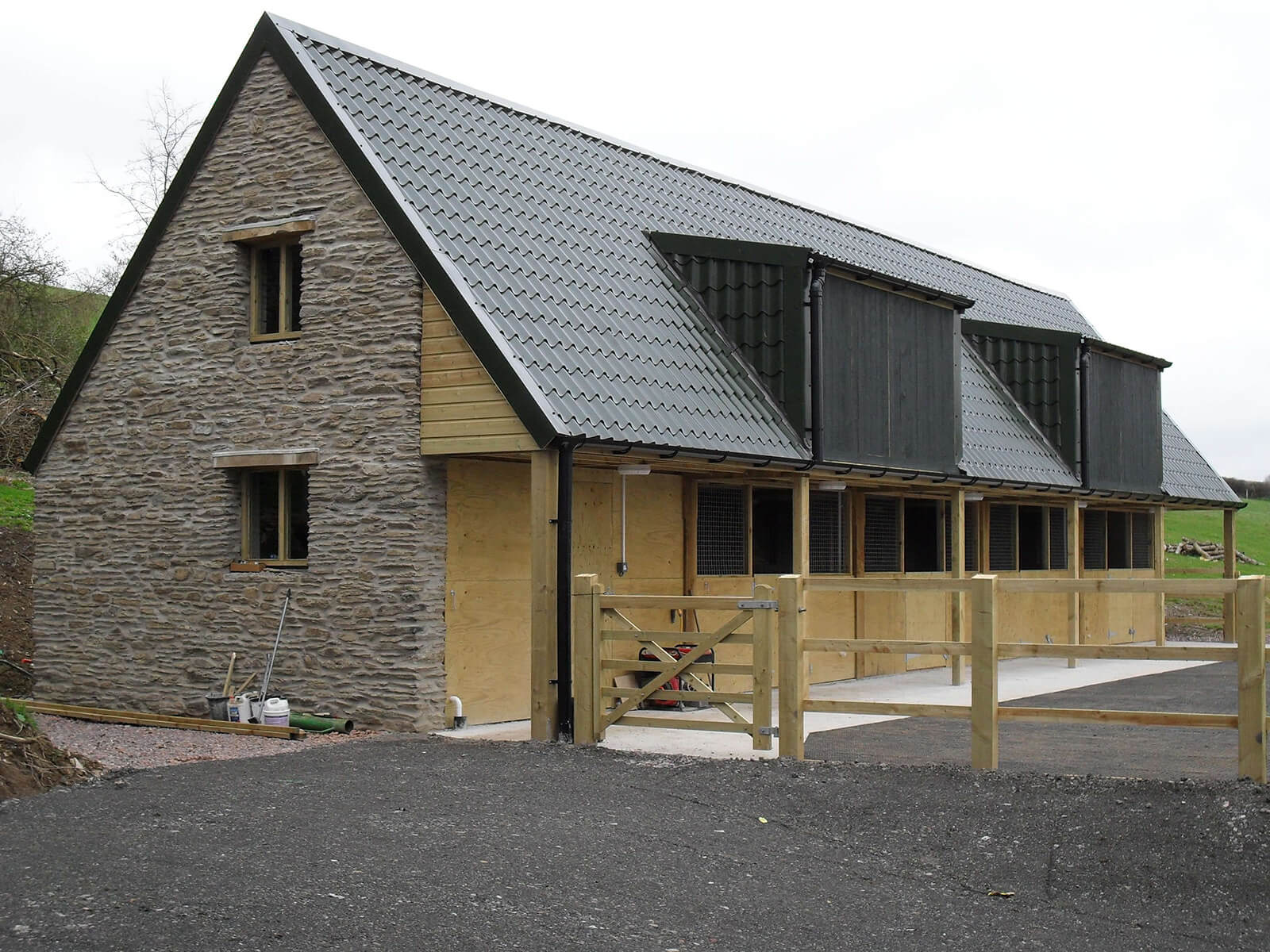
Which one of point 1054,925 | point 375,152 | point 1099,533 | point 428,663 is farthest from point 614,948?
point 1099,533

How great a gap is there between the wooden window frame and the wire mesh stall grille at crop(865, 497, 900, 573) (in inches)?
329

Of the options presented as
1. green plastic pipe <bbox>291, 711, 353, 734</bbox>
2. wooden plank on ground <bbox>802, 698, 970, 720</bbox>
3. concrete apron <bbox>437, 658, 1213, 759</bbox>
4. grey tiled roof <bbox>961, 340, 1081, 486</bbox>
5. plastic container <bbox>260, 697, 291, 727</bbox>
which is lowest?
concrete apron <bbox>437, 658, 1213, 759</bbox>

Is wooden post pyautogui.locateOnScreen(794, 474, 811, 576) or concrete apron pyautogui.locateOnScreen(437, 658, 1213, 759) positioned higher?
wooden post pyautogui.locateOnScreen(794, 474, 811, 576)

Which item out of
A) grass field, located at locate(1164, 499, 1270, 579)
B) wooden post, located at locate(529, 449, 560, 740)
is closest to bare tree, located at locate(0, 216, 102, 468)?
wooden post, located at locate(529, 449, 560, 740)

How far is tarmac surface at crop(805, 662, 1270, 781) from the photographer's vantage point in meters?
11.1

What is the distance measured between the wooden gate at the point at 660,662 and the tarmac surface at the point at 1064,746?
75cm

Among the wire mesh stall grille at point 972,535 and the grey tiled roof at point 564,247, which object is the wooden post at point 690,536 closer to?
the grey tiled roof at point 564,247

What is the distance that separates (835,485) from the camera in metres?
17.2

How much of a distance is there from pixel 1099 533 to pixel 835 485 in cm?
1118

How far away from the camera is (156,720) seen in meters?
13.9

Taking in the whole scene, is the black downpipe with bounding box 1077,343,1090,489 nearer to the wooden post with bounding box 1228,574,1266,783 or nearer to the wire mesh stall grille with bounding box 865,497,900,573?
the wire mesh stall grille with bounding box 865,497,900,573

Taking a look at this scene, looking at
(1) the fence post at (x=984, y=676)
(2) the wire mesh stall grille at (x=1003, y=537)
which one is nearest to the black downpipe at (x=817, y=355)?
(1) the fence post at (x=984, y=676)

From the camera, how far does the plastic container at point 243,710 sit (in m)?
13.6

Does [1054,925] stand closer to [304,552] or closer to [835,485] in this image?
[304,552]
